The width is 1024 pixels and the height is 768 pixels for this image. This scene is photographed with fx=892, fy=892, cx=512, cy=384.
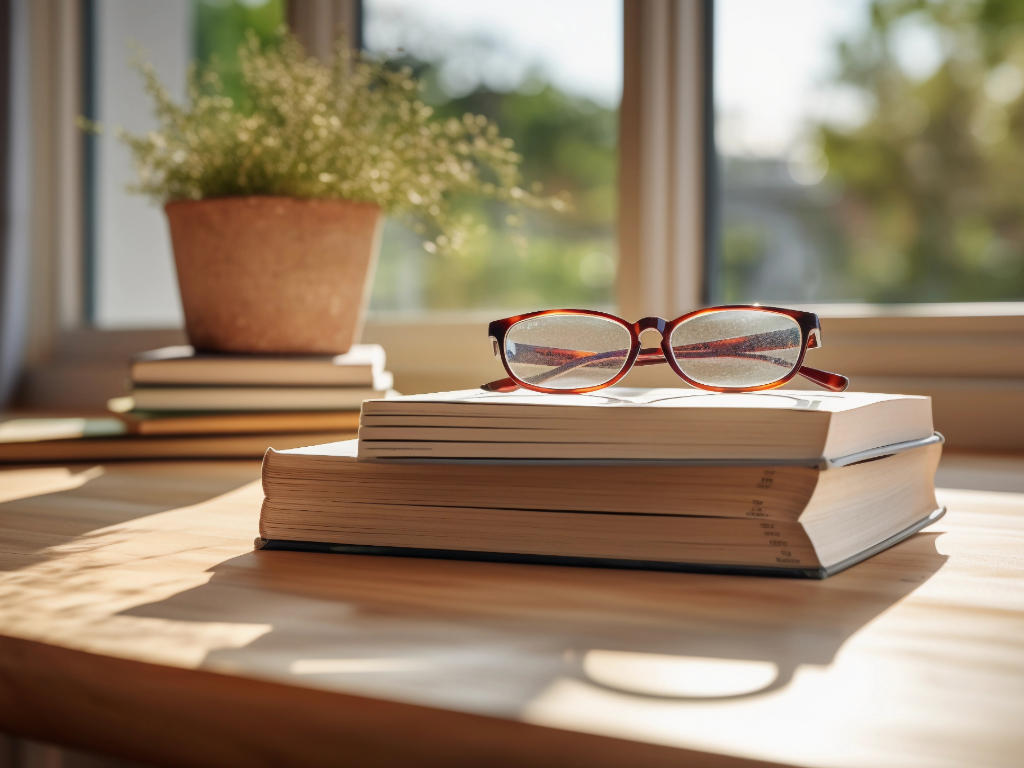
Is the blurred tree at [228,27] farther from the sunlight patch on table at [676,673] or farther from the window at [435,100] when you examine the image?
the sunlight patch on table at [676,673]

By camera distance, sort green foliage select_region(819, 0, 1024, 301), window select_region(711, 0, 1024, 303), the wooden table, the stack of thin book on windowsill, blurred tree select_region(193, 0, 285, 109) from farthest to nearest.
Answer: green foliage select_region(819, 0, 1024, 301) → window select_region(711, 0, 1024, 303) → blurred tree select_region(193, 0, 285, 109) → the stack of thin book on windowsill → the wooden table

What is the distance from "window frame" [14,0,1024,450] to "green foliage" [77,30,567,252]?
28cm

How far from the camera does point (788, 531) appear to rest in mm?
481

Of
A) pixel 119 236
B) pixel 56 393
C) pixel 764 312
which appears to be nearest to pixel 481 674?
pixel 764 312

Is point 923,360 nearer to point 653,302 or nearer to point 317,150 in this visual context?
point 653,302

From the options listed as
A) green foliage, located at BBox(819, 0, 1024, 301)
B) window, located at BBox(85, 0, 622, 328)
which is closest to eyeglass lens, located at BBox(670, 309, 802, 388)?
window, located at BBox(85, 0, 622, 328)

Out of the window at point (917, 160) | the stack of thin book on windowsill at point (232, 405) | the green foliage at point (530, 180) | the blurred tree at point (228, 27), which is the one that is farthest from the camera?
the window at point (917, 160)

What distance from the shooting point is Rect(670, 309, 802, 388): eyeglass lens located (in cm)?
64

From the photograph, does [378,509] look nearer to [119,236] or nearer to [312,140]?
[312,140]

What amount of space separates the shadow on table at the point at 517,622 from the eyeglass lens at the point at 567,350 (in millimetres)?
182

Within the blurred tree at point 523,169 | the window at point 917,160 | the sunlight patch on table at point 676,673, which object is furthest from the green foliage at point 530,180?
the window at point 917,160

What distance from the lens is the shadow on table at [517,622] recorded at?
0.33 metres

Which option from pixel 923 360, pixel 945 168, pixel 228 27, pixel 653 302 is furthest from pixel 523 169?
pixel 945 168

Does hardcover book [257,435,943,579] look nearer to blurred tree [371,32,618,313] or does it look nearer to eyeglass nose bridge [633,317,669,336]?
eyeglass nose bridge [633,317,669,336]
